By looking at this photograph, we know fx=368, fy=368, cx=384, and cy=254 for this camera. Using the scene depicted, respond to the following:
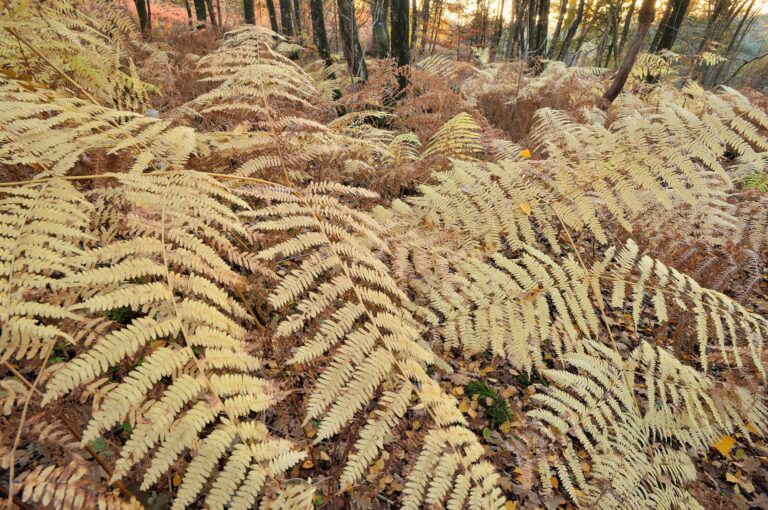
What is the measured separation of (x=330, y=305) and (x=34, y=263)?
→ 1135 millimetres

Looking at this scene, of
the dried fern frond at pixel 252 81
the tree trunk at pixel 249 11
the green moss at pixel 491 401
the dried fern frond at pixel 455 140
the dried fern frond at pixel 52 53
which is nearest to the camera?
the dried fern frond at pixel 52 53

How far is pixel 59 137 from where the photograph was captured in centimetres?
155

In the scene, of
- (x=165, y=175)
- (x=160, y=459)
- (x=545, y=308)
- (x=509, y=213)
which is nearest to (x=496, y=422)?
(x=545, y=308)

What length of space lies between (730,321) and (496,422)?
168cm

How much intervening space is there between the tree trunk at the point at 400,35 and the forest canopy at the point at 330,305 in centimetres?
160

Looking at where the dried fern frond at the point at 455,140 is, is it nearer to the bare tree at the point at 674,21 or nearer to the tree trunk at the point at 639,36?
the tree trunk at the point at 639,36

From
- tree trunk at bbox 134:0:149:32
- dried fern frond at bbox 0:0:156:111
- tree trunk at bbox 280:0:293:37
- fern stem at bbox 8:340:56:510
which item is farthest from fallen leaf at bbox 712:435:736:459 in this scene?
Answer: tree trunk at bbox 134:0:149:32

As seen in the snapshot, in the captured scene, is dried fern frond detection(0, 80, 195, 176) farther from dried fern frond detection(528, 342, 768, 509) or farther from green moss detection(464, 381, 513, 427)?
green moss detection(464, 381, 513, 427)

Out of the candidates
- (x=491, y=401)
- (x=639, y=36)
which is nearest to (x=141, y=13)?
(x=639, y=36)

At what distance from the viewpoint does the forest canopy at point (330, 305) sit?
1045 mm

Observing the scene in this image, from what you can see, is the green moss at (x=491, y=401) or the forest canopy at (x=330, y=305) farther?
the green moss at (x=491, y=401)

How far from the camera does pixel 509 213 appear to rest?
2.12 metres

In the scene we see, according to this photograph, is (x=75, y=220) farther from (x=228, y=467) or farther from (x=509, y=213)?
(x=509, y=213)

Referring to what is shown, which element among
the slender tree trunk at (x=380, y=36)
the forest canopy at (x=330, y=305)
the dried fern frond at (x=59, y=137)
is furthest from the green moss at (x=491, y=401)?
the slender tree trunk at (x=380, y=36)
